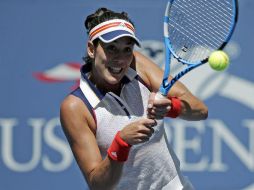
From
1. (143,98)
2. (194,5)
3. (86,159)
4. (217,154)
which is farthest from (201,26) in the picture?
(217,154)

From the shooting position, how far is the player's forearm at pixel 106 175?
3859 mm

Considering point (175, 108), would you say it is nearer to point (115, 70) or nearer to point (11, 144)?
point (115, 70)

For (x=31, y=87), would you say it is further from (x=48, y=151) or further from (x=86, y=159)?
(x=86, y=159)

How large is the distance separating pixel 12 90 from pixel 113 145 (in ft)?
8.73

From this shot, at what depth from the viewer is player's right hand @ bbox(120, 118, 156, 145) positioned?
3711 mm

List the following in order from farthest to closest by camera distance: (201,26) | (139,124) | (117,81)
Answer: (201,26)
(117,81)
(139,124)

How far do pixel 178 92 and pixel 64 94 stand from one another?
2203 mm

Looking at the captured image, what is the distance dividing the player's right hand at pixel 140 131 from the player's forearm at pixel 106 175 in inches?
6.2

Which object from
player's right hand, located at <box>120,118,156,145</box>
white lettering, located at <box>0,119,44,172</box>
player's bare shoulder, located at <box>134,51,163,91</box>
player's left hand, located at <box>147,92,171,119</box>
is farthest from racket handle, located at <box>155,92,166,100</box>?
white lettering, located at <box>0,119,44,172</box>

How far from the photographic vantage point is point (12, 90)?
637cm

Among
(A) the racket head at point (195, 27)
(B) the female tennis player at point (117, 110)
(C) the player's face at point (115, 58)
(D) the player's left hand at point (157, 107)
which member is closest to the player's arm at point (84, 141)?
(B) the female tennis player at point (117, 110)

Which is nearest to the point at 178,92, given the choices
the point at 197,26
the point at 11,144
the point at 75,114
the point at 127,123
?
the point at 127,123

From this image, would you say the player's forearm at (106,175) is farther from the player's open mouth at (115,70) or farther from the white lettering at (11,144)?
the white lettering at (11,144)

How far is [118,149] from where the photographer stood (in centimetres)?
380
